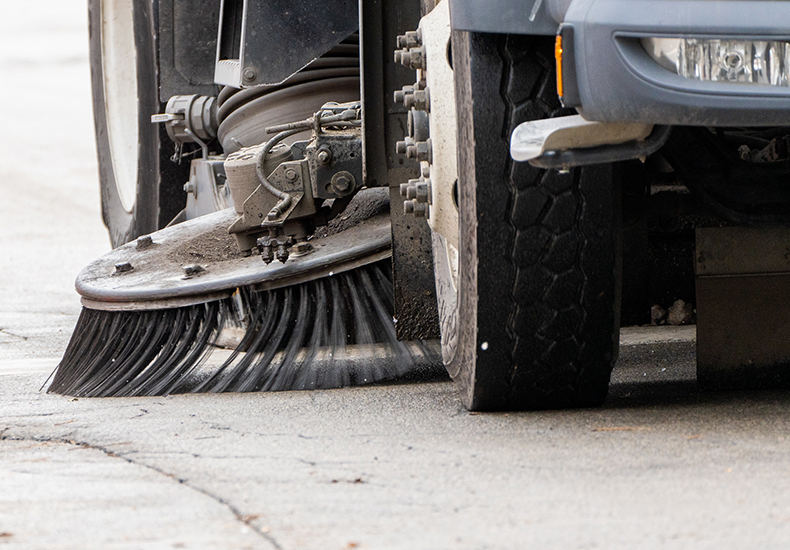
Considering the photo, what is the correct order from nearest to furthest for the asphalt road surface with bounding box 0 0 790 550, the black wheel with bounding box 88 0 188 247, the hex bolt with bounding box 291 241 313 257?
the asphalt road surface with bounding box 0 0 790 550
the hex bolt with bounding box 291 241 313 257
the black wheel with bounding box 88 0 188 247

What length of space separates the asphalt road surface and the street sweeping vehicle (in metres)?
0.15

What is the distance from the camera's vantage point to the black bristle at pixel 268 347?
2488 mm

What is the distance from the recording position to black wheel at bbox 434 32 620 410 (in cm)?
165

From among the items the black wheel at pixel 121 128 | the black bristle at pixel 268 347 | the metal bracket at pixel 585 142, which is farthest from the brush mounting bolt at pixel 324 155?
the black wheel at pixel 121 128

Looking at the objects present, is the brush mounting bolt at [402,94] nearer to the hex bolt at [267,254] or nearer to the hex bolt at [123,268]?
the hex bolt at [267,254]

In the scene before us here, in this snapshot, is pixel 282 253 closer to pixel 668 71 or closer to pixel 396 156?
pixel 396 156

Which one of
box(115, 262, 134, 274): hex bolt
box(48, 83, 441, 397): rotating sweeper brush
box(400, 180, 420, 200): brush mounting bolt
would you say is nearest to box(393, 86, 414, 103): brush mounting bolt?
box(400, 180, 420, 200): brush mounting bolt

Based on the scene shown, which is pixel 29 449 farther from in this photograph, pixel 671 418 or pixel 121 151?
pixel 121 151

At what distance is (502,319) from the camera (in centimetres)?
172

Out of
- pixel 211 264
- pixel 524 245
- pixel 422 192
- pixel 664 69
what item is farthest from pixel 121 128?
pixel 664 69

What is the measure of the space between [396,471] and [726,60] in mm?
705

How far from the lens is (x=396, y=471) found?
4.67ft

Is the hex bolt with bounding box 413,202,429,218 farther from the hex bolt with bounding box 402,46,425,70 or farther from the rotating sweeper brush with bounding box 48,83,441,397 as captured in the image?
the rotating sweeper brush with bounding box 48,83,441,397

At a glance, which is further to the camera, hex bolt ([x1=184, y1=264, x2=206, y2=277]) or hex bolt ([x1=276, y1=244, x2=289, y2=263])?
hex bolt ([x1=184, y1=264, x2=206, y2=277])
